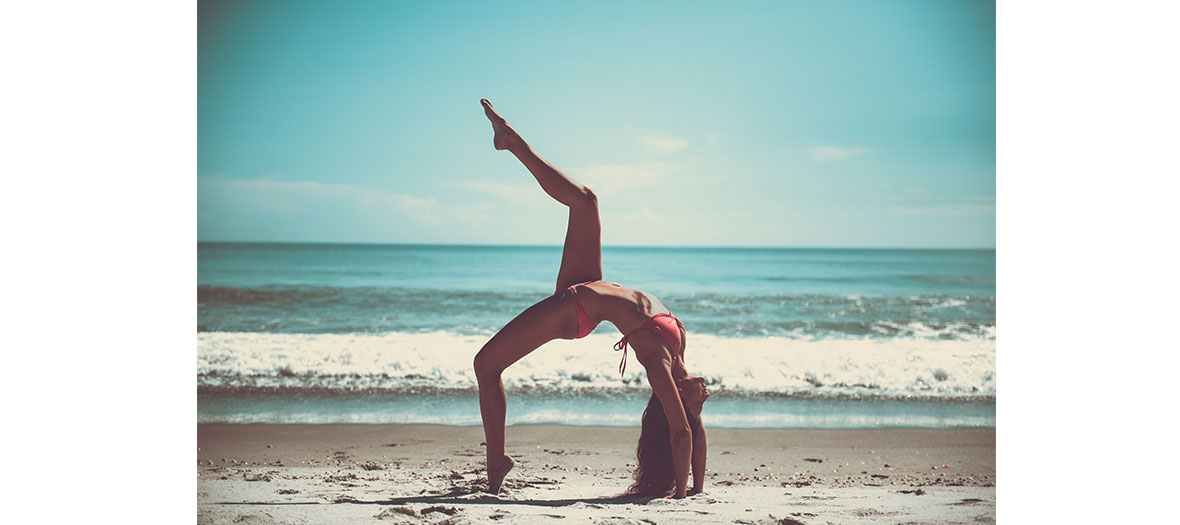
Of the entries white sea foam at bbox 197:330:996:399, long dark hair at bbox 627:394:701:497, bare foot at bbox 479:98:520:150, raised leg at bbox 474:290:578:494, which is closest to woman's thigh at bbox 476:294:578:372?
raised leg at bbox 474:290:578:494

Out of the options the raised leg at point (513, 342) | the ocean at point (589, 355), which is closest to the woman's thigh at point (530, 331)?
the raised leg at point (513, 342)

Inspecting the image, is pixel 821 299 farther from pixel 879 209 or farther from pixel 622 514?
pixel 622 514

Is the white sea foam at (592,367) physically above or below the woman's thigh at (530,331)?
below

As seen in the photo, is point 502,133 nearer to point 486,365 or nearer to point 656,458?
point 486,365

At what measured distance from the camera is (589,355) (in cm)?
706

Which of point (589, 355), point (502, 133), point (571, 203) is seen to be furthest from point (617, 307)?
point (589, 355)

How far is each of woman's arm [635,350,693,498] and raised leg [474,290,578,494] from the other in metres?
0.34

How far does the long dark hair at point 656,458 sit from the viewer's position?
3137mm

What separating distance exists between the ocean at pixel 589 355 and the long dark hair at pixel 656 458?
1.87 metres

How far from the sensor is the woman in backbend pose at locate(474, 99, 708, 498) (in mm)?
2980

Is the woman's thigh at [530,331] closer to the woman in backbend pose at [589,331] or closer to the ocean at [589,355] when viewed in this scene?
the woman in backbend pose at [589,331]

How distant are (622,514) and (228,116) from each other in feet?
20.9

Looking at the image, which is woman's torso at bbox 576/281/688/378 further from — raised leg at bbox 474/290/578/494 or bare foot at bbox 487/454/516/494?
bare foot at bbox 487/454/516/494
